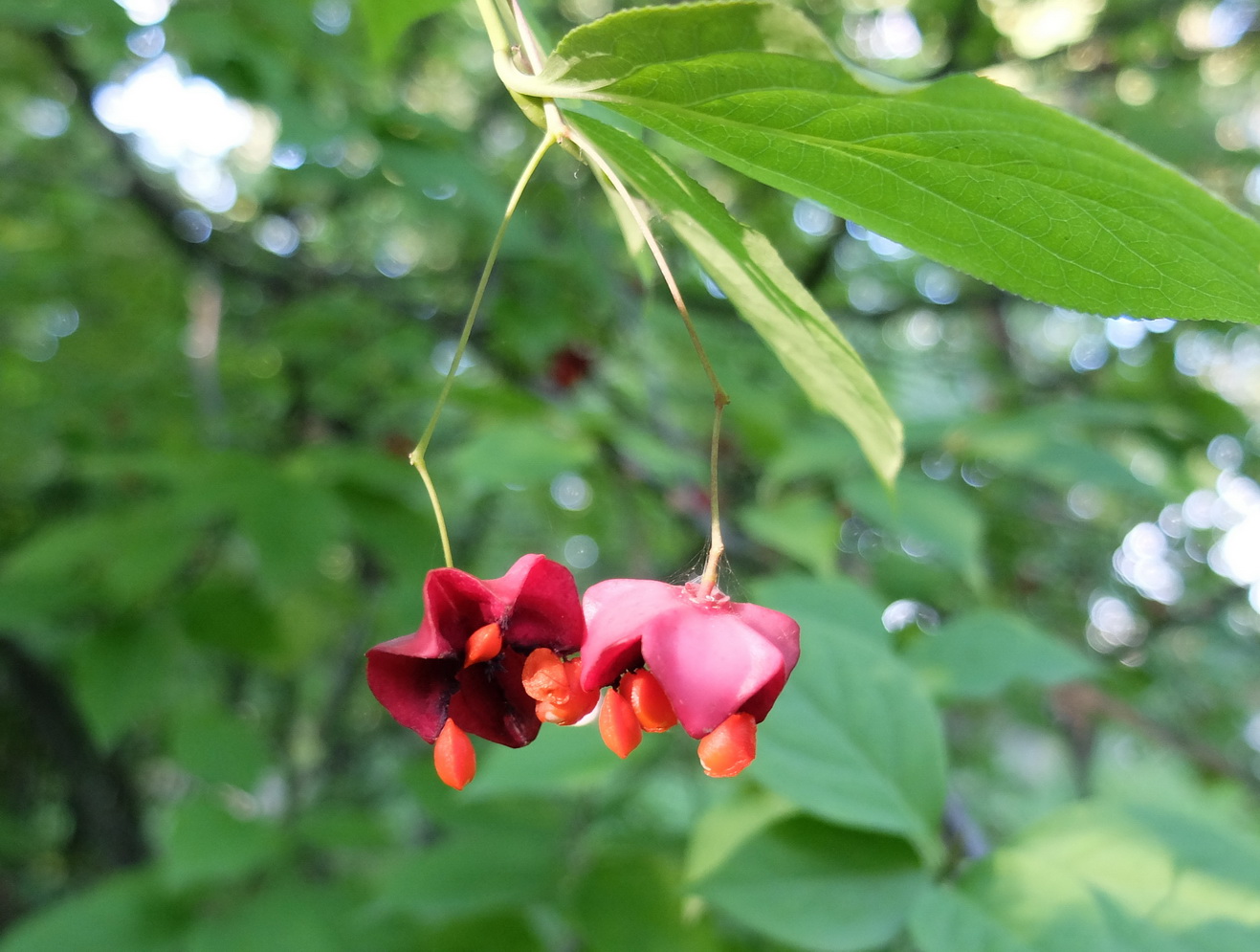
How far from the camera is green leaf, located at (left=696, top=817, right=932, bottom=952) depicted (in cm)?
103

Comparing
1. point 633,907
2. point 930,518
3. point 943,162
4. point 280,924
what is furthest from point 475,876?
point 943,162

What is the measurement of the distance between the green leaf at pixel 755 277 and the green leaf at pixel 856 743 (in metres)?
0.46

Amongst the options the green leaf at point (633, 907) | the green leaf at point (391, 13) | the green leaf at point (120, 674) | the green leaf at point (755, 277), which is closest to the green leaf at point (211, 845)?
the green leaf at point (120, 674)

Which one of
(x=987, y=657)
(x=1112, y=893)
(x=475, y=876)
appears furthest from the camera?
(x=475, y=876)

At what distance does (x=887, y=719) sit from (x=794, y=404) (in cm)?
184

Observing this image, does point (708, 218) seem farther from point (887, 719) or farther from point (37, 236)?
point (37, 236)

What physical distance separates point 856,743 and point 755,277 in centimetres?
66

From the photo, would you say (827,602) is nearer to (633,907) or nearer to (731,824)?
(731,824)

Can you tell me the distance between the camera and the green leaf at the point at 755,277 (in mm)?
655

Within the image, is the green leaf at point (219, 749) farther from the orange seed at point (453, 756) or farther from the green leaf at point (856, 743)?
the orange seed at point (453, 756)

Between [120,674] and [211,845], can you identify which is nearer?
[211,845]

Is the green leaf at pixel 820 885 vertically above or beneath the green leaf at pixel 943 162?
beneath

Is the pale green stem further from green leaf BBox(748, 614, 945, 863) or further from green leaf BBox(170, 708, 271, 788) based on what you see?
green leaf BBox(170, 708, 271, 788)

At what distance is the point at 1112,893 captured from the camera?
1.01 metres
